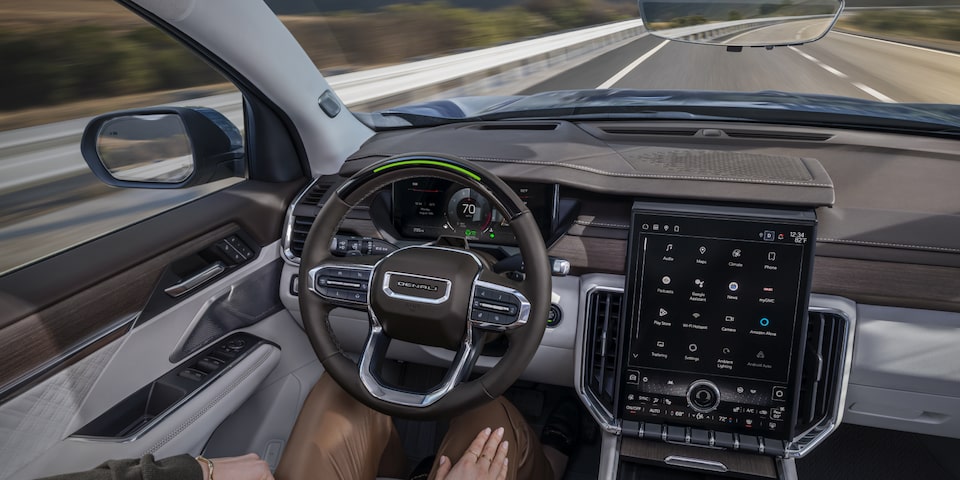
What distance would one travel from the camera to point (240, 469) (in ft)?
5.40

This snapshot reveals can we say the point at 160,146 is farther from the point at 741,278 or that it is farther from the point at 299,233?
the point at 741,278

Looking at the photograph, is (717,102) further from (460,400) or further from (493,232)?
(460,400)

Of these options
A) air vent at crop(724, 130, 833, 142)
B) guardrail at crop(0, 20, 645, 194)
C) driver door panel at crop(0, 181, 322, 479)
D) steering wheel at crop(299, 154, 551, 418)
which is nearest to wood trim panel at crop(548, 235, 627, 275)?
steering wheel at crop(299, 154, 551, 418)

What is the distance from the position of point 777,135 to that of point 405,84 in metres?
2.08

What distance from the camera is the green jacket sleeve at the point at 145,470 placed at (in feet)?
4.33

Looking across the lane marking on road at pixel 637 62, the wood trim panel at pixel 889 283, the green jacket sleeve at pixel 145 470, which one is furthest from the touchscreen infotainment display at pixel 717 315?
the lane marking on road at pixel 637 62

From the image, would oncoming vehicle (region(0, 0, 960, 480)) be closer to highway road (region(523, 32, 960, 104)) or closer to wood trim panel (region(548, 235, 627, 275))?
wood trim panel (region(548, 235, 627, 275))

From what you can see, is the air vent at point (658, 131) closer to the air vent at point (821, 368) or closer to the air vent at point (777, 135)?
the air vent at point (777, 135)

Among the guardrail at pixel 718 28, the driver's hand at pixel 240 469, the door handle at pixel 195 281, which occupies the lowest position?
the driver's hand at pixel 240 469

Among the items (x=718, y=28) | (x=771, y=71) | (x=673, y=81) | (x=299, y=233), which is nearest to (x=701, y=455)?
(x=299, y=233)

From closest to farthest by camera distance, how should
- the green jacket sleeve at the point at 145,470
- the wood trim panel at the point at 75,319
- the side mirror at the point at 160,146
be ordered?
the green jacket sleeve at the point at 145,470
the wood trim panel at the point at 75,319
the side mirror at the point at 160,146

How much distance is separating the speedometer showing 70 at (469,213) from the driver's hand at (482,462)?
2.10ft

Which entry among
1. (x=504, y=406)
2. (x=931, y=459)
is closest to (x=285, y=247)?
(x=504, y=406)

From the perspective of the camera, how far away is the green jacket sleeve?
1318 millimetres
